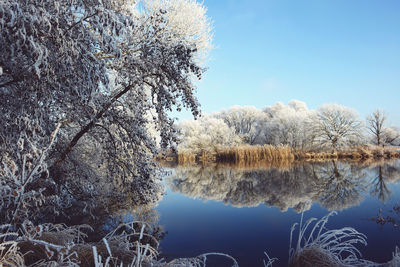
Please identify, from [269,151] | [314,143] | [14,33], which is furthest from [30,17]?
[314,143]

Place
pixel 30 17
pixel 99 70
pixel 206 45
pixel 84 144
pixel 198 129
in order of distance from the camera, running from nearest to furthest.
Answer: pixel 30 17, pixel 99 70, pixel 84 144, pixel 206 45, pixel 198 129

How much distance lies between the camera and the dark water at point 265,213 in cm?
449

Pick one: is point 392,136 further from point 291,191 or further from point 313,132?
point 291,191

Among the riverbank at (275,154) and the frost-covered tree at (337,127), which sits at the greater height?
the frost-covered tree at (337,127)

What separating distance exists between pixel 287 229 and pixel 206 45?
25.1ft

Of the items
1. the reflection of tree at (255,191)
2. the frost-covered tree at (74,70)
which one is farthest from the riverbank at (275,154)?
the frost-covered tree at (74,70)

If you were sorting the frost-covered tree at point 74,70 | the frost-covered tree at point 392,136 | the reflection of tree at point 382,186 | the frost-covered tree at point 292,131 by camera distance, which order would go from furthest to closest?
the frost-covered tree at point 392,136 → the frost-covered tree at point 292,131 → the reflection of tree at point 382,186 → the frost-covered tree at point 74,70

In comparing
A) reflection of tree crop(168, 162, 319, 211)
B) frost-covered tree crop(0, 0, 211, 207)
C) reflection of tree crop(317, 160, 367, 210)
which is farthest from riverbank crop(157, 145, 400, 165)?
frost-covered tree crop(0, 0, 211, 207)

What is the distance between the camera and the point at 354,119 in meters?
24.8

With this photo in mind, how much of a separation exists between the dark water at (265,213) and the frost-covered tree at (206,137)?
1505 centimetres

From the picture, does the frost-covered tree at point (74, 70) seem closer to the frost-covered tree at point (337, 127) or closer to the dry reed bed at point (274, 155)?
the dry reed bed at point (274, 155)

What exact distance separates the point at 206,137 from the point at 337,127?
12543 millimetres

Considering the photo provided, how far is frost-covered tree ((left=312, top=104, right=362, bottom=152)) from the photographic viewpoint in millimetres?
24625

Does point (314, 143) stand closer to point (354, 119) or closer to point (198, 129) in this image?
point (354, 119)
